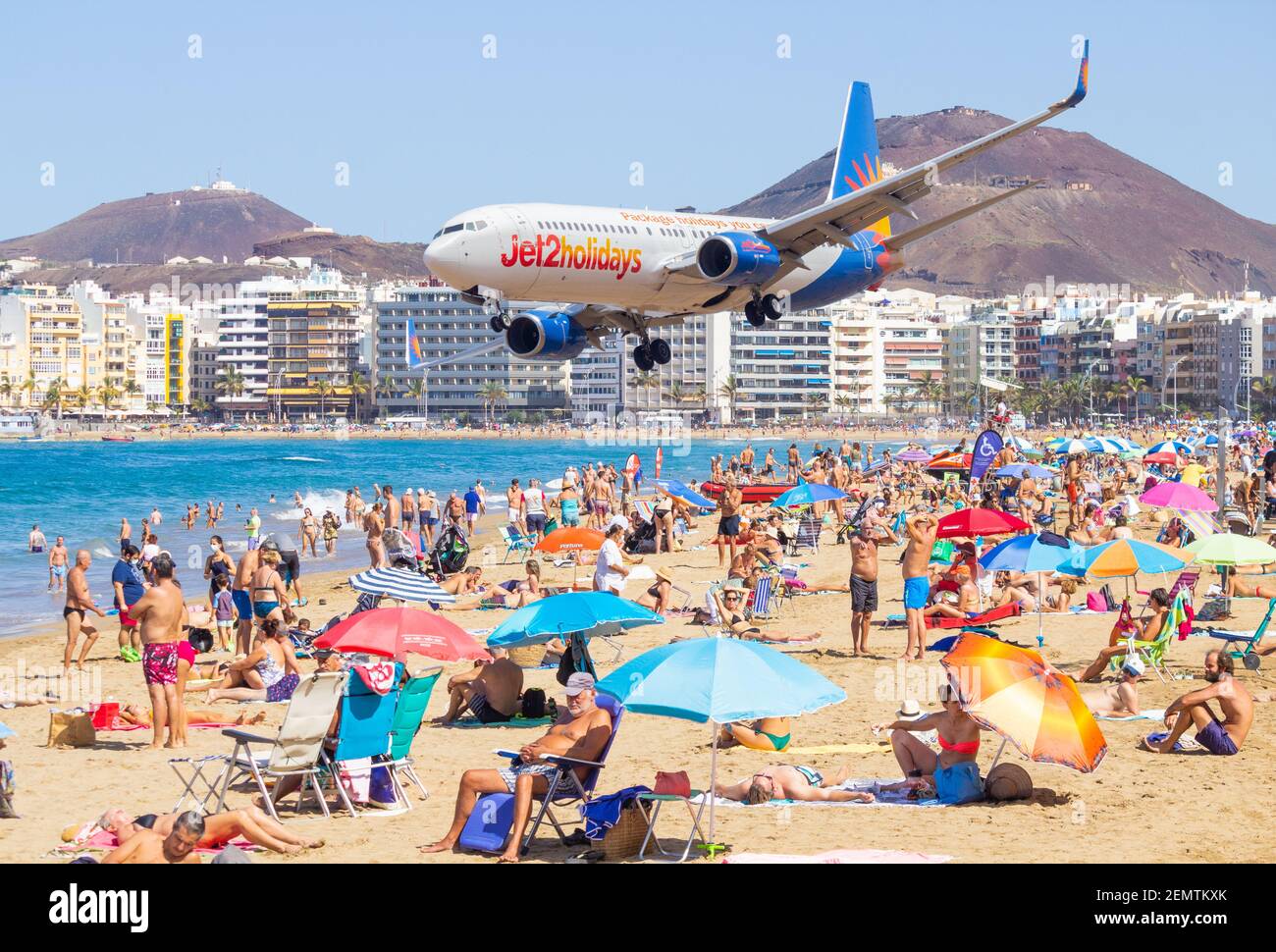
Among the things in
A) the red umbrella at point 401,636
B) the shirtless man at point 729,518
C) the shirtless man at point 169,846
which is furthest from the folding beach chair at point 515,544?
the shirtless man at point 169,846

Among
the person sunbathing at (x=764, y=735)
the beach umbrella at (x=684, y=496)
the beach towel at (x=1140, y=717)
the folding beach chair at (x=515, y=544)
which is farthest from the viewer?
the beach umbrella at (x=684, y=496)

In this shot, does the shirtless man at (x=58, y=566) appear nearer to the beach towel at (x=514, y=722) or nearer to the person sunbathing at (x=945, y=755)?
the beach towel at (x=514, y=722)

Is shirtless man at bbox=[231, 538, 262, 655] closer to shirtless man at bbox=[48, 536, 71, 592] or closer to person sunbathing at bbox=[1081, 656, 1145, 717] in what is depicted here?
person sunbathing at bbox=[1081, 656, 1145, 717]

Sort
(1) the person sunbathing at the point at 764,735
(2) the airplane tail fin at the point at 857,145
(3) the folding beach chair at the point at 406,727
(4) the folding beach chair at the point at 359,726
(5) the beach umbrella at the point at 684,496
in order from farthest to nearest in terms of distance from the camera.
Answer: (2) the airplane tail fin at the point at 857,145, (5) the beach umbrella at the point at 684,496, (1) the person sunbathing at the point at 764,735, (3) the folding beach chair at the point at 406,727, (4) the folding beach chair at the point at 359,726

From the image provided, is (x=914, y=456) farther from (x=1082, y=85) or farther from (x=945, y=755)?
(x=945, y=755)

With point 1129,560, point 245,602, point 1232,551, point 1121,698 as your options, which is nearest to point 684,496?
point 245,602
